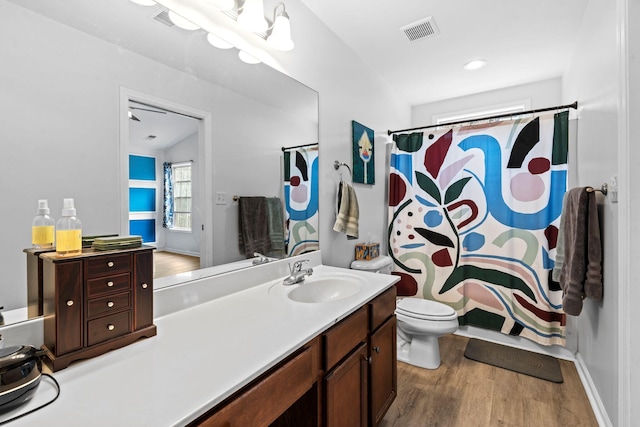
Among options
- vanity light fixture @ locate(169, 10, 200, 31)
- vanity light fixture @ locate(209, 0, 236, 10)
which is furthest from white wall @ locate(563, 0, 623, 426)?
vanity light fixture @ locate(169, 10, 200, 31)

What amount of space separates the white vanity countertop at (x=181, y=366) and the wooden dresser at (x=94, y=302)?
0.13 feet

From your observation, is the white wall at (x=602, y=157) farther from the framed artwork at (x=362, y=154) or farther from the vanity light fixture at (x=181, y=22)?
the vanity light fixture at (x=181, y=22)

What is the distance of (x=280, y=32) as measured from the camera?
154 centimetres

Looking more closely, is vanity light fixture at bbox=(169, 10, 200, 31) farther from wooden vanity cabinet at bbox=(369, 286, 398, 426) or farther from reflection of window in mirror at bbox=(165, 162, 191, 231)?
wooden vanity cabinet at bbox=(369, 286, 398, 426)

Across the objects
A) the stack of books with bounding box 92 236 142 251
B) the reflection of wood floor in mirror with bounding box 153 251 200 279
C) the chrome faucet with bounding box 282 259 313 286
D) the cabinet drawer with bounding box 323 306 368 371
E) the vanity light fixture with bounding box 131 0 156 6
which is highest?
the vanity light fixture with bounding box 131 0 156 6

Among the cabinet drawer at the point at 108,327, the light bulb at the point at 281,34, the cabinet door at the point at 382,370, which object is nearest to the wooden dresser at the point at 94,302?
the cabinet drawer at the point at 108,327

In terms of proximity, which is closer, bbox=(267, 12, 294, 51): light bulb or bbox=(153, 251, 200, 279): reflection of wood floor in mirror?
bbox=(153, 251, 200, 279): reflection of wood floor in mirror

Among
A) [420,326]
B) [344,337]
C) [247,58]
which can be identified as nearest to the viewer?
[344,337]

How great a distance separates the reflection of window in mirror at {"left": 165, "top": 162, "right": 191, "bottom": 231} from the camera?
1196mm

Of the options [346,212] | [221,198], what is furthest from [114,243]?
[346,212]

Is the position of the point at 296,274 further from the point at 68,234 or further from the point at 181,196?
the point at 68,234

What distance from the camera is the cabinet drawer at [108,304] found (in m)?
0.81

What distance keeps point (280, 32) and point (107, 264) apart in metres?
1.35

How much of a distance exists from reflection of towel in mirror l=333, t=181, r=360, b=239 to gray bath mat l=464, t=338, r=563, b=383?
141 centimetres
